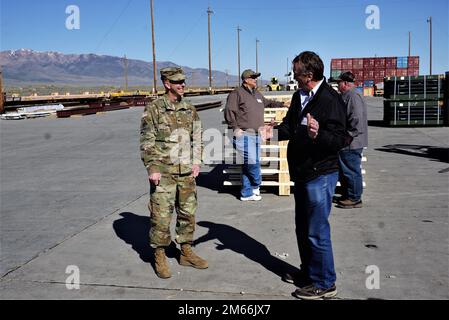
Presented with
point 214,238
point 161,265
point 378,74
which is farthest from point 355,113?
point 378,74

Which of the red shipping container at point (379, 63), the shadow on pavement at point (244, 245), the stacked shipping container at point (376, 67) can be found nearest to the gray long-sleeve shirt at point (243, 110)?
the shadow on pavement at point (244, 245)

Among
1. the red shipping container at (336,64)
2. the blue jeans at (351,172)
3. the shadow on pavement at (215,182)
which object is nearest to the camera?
the blue jeans at (351,172)

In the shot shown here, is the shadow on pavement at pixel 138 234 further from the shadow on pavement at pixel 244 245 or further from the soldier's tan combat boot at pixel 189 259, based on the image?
the shadow on pavement at pixel 244 245

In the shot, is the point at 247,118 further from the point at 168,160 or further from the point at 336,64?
the point at 336,64

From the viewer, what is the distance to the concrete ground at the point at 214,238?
4.14 metres

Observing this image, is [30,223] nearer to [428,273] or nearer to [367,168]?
[428,273]

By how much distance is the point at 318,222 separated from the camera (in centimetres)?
381

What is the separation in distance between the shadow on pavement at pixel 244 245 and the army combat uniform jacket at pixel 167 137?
3.90 feet

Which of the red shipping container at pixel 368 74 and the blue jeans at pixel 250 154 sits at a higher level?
the red shipping container at pixel 368 74

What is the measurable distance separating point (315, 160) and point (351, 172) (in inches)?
124

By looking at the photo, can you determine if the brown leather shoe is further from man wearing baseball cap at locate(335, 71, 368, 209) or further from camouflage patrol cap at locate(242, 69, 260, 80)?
camouflage patrol cap at locate(242, 69, 260, 80)
